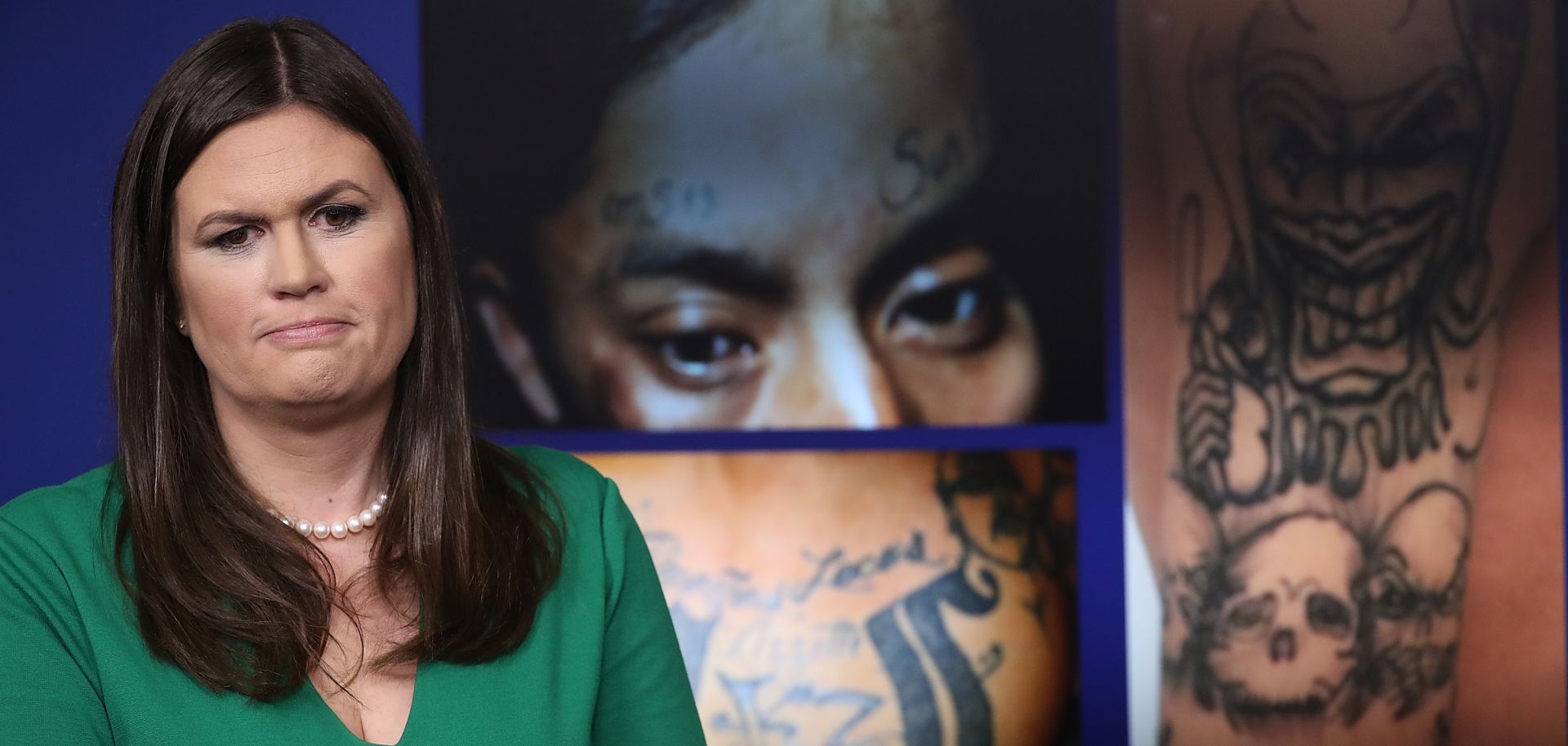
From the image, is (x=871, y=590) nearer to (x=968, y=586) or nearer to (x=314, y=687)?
(x=968, y=586)

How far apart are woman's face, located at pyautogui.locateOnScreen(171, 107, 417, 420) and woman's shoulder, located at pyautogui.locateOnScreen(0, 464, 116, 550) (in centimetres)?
14

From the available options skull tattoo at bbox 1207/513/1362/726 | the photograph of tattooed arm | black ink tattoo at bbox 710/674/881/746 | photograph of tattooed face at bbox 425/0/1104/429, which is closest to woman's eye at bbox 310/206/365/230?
photograph of tattooed face at bbox 425/0/1104/429

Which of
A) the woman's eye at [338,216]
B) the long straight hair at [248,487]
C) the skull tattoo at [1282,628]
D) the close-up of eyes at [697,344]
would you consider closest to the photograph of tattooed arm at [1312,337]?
the skull tattoo at [1282,628]

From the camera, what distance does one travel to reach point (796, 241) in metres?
2.35

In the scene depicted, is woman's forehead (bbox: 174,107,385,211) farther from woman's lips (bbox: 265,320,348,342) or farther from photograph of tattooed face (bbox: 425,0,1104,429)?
photograph of tattooed face (bbox: 425,0,1104,429)

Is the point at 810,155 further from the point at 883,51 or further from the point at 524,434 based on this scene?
the point at 524,434

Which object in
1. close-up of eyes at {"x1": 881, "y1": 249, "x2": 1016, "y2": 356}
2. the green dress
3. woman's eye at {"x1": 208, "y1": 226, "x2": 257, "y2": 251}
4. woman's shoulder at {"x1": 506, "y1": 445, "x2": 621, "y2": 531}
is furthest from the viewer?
close-up of eyes at {"x1": 881, "y1": 249, "x2": 1016, "y2": 356}

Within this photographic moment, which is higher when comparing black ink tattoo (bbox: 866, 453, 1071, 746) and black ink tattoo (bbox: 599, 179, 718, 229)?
black ink tattoo (bbox: 599, 179, 718, 229)

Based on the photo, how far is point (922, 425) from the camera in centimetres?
235

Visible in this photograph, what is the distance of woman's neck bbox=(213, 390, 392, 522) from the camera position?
4.02 ft

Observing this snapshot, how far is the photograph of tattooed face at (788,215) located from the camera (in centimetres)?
234

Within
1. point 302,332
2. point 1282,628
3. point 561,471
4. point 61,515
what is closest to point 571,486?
point 561,471

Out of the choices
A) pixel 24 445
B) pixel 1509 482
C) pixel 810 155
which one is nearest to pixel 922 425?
pixel 810 155

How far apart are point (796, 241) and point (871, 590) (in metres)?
0.59
